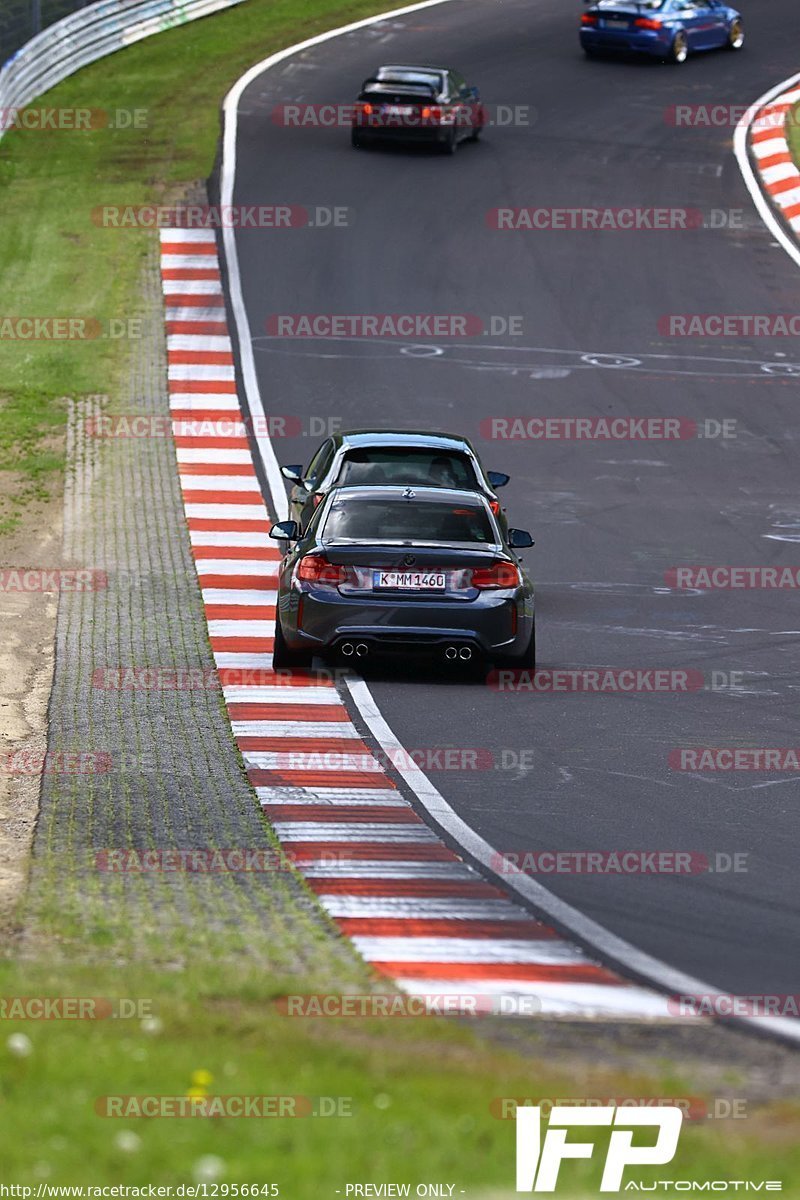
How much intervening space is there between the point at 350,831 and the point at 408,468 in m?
5.68

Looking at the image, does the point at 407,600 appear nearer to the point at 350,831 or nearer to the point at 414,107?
the point at 350,831

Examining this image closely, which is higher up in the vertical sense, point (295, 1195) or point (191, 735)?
point (295, 1195)

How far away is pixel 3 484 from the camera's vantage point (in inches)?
831

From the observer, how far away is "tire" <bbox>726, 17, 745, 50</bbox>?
42.4 meters

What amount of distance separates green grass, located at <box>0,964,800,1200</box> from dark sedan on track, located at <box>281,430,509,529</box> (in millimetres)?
8464

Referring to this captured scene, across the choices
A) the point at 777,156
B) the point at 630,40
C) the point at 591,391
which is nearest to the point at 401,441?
the point at 591,391

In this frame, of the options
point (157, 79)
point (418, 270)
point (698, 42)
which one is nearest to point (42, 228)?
point (418, 270)

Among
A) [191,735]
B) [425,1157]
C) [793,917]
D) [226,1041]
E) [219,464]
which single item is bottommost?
[219,464]

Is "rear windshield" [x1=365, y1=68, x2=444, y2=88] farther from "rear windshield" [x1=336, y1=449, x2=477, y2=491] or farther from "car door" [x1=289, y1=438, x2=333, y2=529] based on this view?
"rear windshield" [x1=336, y1=449, x2=477, y2=491]

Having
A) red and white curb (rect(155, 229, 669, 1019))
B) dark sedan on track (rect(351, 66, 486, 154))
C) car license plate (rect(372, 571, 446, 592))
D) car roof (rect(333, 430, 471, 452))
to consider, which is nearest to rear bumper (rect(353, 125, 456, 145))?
dark sedan on track (rect(351, 66, 486, 154))

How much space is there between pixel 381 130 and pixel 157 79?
6.37m

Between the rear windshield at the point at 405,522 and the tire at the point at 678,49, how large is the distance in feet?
94.5

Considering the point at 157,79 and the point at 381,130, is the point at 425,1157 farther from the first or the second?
the point at 157,79

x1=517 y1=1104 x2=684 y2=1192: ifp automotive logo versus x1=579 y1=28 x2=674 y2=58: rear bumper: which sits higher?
x1=517 y1=1104 x2=684 y2=1192: ifp automotive logo
